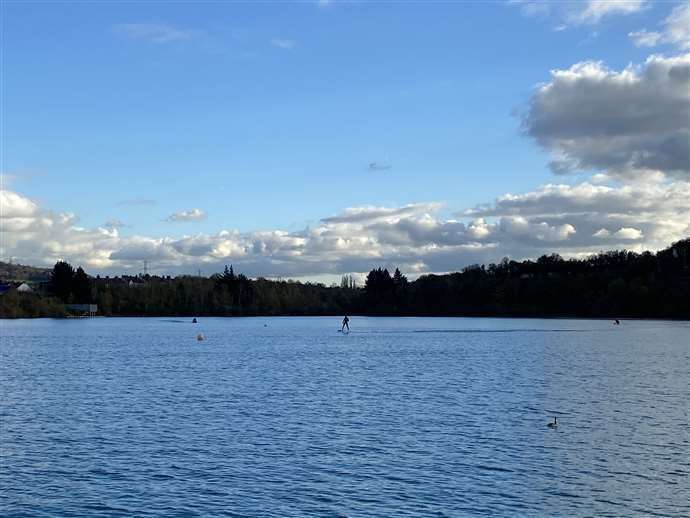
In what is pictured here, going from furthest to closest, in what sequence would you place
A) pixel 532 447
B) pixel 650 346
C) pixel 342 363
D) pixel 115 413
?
pixel 650 346 < pixel 342 363 < pixel 115 413 < pixel 532 447

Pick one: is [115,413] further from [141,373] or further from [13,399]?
[141,373]

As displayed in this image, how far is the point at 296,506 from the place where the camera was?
1076 inches

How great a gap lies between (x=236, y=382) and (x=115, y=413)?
19.6 meters

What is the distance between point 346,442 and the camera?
38312mm

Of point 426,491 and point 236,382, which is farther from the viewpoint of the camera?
point 236,382

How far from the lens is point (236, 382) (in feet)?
220

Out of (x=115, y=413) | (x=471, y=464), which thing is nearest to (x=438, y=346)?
(x=115, y=413)

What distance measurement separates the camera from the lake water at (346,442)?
2808 cm

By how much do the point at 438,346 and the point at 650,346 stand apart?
99.1 ft

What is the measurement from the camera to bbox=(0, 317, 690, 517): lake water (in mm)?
28078

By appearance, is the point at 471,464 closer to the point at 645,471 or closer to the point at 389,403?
the point at 645,471

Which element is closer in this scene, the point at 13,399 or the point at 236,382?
the point at 13,399

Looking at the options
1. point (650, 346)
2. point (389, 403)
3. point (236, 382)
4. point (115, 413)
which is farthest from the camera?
point (650, 346)

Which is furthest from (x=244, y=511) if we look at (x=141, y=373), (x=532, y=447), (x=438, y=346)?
(x=438, y=346)
